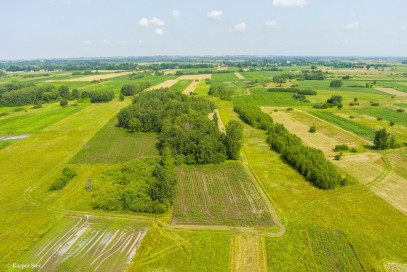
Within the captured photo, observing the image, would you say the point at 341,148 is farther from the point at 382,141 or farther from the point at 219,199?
the point at 219,199

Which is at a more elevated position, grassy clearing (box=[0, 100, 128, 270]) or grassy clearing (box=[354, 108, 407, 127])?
grassy clearing (box=[354, 108, 407, 127])

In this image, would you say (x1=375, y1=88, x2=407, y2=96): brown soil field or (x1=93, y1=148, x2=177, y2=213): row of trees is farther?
(x1=375, y1=88, x2=407, y2=96): brown soil field

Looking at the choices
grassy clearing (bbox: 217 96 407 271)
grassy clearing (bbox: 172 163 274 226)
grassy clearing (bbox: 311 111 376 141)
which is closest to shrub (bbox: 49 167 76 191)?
grassy clearing (bbox: 172 163 274 226)

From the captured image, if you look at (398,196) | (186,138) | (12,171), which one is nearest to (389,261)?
(398,196)

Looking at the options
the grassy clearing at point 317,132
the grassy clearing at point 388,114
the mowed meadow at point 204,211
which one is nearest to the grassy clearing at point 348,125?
the mowed meadow at point 204,211

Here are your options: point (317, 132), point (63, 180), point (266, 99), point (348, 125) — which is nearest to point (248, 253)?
point (63, 180)

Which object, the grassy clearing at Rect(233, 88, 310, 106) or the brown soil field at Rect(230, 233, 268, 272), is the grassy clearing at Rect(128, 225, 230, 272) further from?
the grassy clearing at Rect(233, 88, 310, 106)
